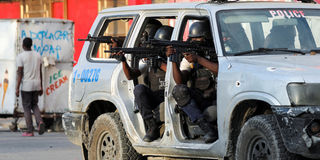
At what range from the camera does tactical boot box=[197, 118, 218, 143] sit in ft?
27.5

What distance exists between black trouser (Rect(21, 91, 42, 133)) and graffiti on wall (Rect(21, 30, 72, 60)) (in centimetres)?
146

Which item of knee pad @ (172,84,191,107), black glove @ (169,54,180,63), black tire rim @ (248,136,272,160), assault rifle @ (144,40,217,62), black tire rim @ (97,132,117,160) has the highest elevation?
assault rifle @ (144,40,217,62)

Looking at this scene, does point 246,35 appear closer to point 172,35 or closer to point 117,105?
point 172,35

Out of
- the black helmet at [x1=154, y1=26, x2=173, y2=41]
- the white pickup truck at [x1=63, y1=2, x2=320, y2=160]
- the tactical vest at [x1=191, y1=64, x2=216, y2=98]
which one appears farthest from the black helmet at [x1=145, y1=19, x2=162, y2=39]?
the tactical vest at [x1=191, y1=64, x2=216, y2=98]

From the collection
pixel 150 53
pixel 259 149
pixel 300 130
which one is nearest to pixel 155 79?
pixel 150 53

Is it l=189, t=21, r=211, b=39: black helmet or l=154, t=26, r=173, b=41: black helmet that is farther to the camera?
l=154, t=26, r=173, b=41: black helmet

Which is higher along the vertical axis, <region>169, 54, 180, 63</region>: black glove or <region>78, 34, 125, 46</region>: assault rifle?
<region>78, 34, 125, 46</region>: assault rifle

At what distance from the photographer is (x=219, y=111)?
8.15m

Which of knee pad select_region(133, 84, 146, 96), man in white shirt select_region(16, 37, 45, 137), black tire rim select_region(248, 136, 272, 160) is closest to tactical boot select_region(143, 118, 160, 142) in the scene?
knee pad select_region(133, 84, 146, 96)

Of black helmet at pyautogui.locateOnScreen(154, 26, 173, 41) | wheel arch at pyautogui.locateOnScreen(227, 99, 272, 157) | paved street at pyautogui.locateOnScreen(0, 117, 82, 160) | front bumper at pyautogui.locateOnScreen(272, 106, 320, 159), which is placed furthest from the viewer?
paved street at pyautogui.locateOnScreen(0, 117, 82, 160)

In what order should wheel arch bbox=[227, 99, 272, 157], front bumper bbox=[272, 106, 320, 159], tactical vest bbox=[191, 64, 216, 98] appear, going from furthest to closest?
1. tactical vest bbox=[191, 64, 216, 98]
2. wheel arch bbox=[227, 99, 272, 157]
3. front bumper bbox=[272, 106, 320, 159]

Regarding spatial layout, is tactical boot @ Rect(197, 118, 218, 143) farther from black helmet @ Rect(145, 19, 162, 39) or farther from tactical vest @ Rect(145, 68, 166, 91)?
black helmet @ Rect(145, 19, 162, 39)

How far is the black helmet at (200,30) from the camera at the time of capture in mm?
8938

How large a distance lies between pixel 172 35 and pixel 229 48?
850 mm
